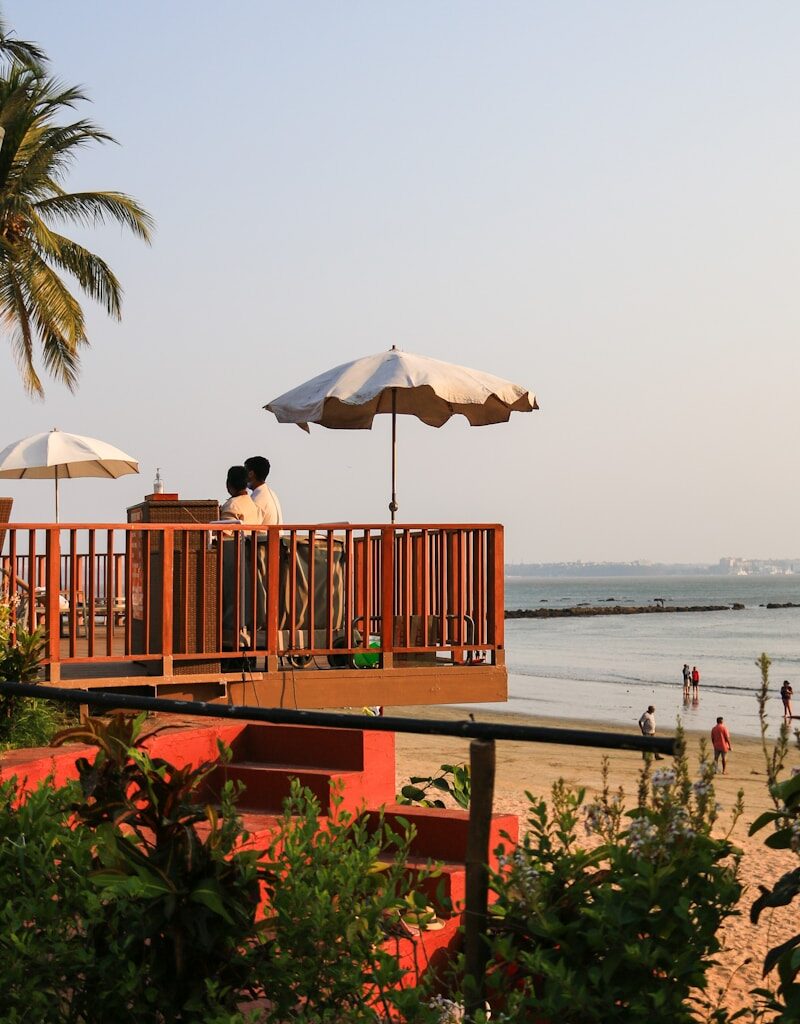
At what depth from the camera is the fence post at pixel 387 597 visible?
9539mm

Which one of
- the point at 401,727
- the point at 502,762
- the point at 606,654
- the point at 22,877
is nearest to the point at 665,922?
the point at 401,727

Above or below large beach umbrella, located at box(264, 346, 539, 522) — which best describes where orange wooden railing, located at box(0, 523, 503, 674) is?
below

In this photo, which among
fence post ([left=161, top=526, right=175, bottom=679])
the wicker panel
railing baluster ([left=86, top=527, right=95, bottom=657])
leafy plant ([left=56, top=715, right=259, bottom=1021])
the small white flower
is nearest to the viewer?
the small white flower

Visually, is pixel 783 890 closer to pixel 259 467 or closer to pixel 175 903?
pixel 175 903

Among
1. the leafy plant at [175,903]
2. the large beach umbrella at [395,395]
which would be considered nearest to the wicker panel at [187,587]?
the large beach umbrella at [395,395]

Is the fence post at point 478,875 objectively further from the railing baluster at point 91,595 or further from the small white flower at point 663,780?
the railing baluster at point 91,595

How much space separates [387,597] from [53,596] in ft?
8.76

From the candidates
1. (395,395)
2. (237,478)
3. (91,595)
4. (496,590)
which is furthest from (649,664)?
(237,478)

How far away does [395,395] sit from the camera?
10945 millimetres

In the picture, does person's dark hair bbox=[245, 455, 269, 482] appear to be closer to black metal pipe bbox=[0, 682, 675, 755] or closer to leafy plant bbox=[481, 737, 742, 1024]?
black metal pipe bbox=[0, 682, 675, 755]

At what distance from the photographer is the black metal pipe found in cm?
243

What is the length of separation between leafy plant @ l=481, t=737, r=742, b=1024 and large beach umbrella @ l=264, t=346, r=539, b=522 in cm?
749

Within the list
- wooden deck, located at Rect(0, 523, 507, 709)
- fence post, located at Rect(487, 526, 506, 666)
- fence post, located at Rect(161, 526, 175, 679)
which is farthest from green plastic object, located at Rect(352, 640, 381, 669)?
fence post, located at Rect(161, 526, 175, 679)

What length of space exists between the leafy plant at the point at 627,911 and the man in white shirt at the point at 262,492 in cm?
711
